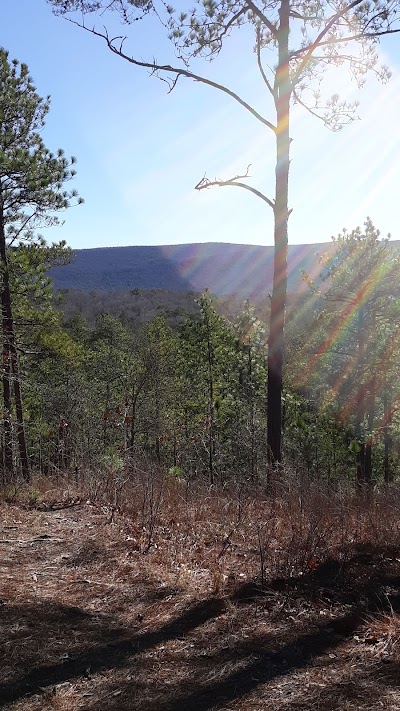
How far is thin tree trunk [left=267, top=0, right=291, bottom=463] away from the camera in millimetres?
7402

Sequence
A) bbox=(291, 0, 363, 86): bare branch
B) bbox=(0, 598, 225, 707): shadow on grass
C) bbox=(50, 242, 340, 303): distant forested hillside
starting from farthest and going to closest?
bbox=(50, 242, 340, 303): distant forested hillside, bbox=(291, 0, 363, 86): bare branch, bbox=(0, 598, 225, 707): shadow on grass

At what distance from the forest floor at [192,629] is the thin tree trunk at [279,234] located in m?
2.67

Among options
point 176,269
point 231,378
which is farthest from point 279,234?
point 176,269

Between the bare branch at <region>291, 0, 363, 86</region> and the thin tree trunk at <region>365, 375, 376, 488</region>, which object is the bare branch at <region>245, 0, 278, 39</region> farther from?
the thin tree trunk at <region>365, 375, 376, 488</region>

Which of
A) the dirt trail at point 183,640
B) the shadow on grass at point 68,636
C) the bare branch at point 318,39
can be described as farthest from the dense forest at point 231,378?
the bare branch at point 318,39

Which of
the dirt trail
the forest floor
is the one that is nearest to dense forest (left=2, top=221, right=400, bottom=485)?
the forest floor

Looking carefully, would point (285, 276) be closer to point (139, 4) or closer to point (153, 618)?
point (139, 4)

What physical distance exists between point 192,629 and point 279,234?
5417mm

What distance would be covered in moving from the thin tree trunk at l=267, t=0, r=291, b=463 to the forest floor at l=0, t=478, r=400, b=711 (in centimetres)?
267

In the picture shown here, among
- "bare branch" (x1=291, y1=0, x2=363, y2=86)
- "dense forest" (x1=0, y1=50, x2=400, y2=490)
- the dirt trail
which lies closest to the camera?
the dirt trail

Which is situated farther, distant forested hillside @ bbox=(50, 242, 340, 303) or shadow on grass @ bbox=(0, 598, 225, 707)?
distant forested hillside @ bbox=(50, 242, 340, 303)

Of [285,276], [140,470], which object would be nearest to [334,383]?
[285,276]

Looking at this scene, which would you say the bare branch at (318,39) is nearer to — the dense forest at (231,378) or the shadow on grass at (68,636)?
the dense forest at (231,378)

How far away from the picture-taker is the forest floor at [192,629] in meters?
2.81
